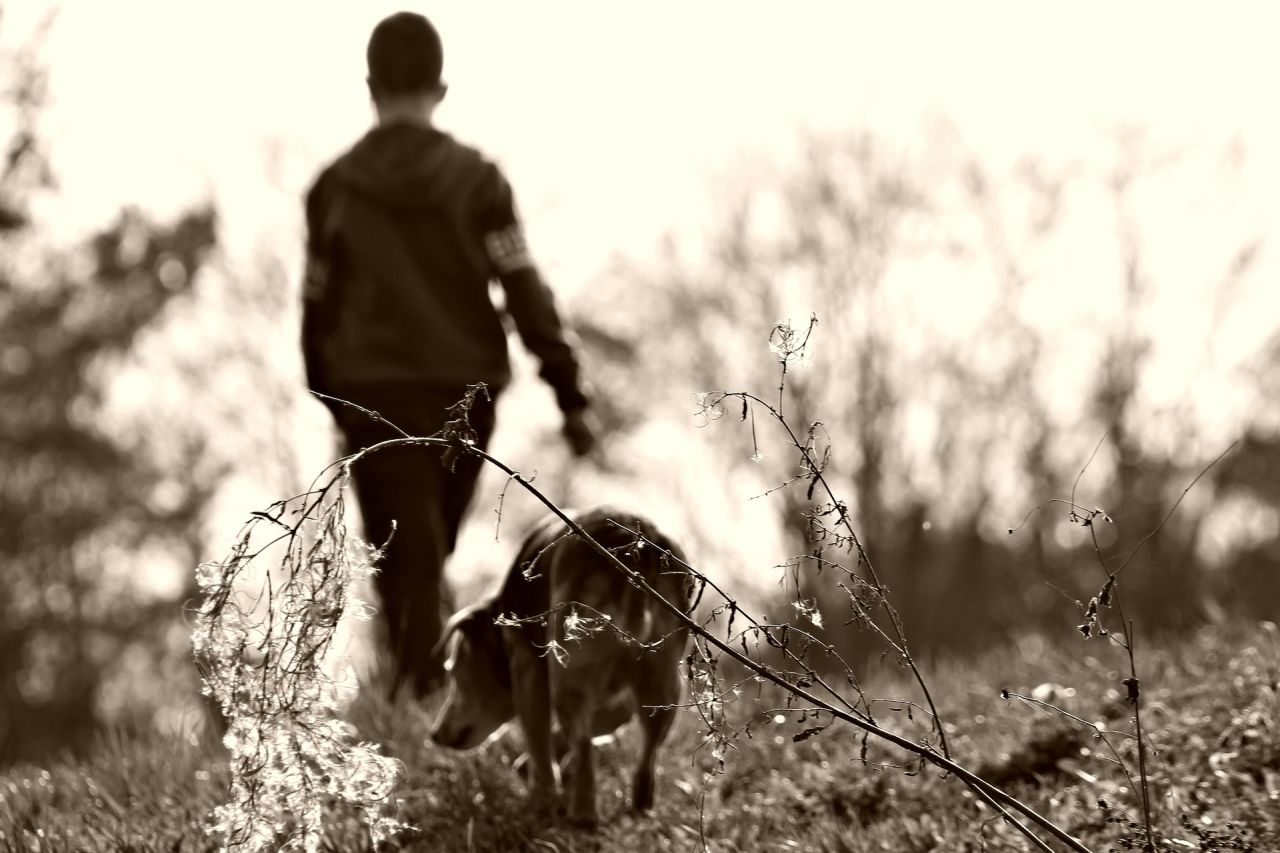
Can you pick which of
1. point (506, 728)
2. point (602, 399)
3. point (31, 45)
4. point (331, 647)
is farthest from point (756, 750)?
point (602, 399)

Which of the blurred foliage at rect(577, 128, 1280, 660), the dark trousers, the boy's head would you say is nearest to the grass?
the dark trousers

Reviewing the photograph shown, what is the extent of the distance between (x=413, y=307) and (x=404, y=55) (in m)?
1.04

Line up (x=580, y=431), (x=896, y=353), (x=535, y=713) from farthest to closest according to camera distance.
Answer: (x=896, y=353) → (x=580, y=431) → (x=535, y=713)

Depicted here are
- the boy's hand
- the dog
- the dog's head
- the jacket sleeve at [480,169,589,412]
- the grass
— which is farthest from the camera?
the jacket sleeve at [480,169,589,412]

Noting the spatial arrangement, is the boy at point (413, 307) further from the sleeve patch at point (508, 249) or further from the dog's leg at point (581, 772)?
the dog's leg at point (581, 772)

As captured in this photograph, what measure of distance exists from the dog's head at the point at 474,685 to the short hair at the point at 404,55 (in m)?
2.51

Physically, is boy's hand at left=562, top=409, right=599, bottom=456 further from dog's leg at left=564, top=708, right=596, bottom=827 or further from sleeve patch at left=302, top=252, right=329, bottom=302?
dog's leg at left=564, top=708, right=596, bottom=827

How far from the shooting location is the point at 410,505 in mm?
5934

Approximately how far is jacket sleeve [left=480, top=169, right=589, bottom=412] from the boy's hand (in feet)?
0.16

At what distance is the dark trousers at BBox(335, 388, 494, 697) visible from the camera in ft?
19.1

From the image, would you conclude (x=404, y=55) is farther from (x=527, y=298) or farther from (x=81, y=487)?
(x=81, y=487)

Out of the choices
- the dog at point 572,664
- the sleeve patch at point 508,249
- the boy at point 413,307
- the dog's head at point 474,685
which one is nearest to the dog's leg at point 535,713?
the dog at point 572,664

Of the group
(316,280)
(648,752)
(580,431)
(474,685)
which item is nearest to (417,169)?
(316,280)

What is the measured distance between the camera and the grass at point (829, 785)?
3.63 m
